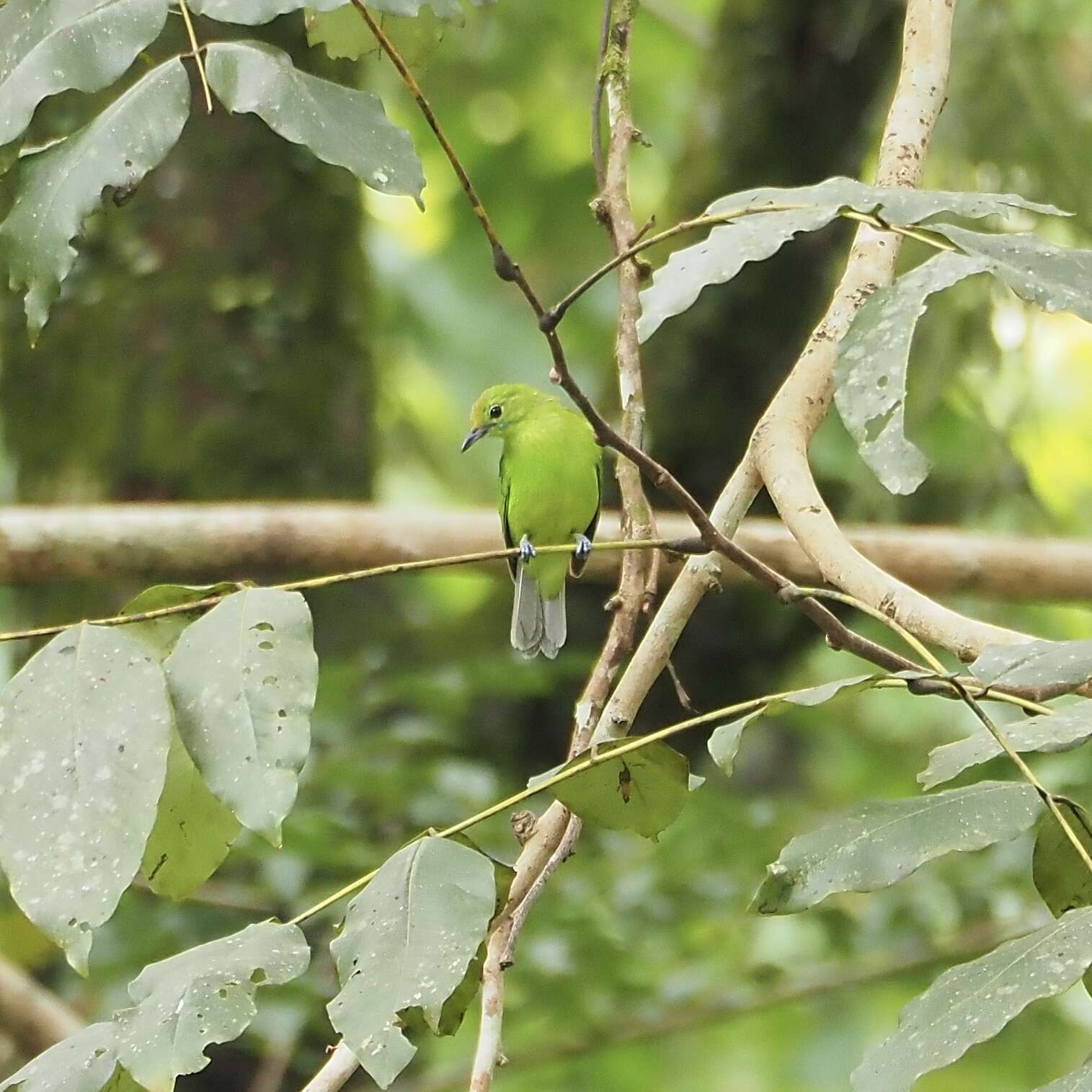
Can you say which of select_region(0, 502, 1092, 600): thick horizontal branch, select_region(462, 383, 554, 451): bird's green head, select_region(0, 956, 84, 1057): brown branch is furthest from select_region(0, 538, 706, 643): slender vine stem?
select_region(0, 956, 84, 1057): brown branch

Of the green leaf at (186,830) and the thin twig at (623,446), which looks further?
the green leaf at (186,830)

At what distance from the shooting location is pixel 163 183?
383 cm

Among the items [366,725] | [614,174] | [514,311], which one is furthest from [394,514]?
[514,311]

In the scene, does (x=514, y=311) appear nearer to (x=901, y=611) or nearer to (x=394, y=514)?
(x=394, y=514)

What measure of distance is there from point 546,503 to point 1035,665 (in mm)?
1736

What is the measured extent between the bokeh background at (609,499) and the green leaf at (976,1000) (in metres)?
1.89

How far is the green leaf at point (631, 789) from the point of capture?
125 cm

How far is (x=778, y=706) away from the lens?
1195 millimetres

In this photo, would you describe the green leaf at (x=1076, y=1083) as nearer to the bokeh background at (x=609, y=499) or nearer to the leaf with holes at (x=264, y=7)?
the leaf with holes at (x=264, y=7)

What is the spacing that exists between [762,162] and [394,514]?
1.60 m

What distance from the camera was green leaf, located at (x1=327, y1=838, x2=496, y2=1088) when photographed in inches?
39.6

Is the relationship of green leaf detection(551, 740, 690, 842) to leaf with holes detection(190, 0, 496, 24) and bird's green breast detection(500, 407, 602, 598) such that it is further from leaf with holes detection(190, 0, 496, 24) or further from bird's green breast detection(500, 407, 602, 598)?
bird's green breast detection(500, 407, 602, 598)

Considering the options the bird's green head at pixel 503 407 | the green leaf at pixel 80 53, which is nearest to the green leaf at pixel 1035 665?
the green leaf at pixel 80 53

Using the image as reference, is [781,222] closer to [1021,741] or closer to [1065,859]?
[1021,741]
